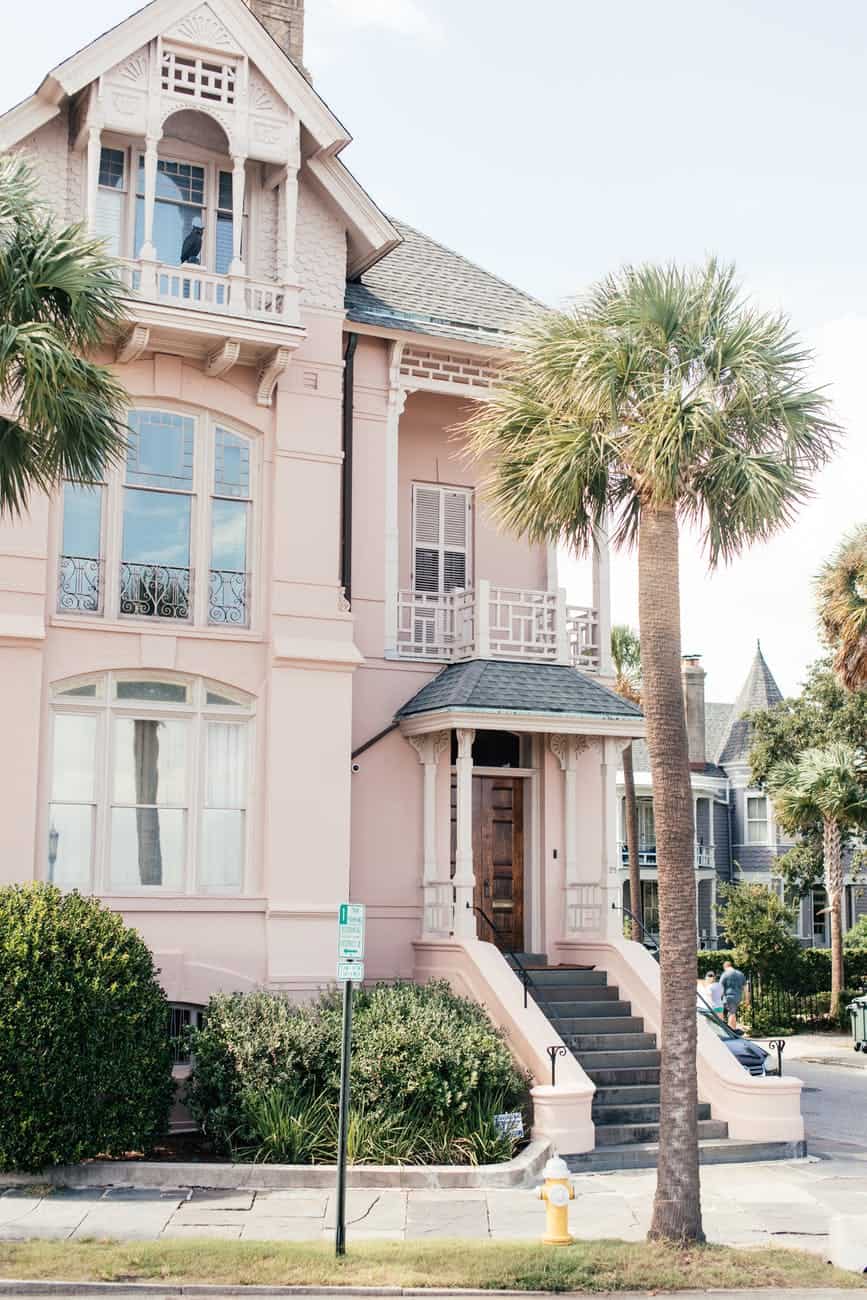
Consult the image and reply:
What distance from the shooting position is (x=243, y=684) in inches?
704

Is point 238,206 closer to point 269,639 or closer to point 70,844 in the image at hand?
point 269,639

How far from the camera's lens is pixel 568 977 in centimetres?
1928

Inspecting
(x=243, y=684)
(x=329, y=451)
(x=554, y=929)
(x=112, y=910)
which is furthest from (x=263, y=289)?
(x=554, y=929)

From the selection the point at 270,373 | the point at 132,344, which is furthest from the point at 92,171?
the point at 270,373

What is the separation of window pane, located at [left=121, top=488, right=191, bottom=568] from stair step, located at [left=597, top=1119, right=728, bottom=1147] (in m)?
8.22

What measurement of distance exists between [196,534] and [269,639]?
5.14ft

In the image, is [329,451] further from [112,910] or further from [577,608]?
[112,910]

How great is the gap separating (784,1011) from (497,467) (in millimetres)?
21502

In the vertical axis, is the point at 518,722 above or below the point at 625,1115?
above

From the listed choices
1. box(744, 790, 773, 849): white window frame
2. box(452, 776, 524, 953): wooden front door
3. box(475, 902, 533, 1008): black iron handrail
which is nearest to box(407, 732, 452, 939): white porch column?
box(475, 902, 533, 1008): black iron handrail

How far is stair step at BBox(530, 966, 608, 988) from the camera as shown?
1911 cm

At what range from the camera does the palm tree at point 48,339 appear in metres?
13.0

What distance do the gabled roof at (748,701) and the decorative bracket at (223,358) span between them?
119 ft

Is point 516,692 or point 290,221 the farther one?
point 516,692
